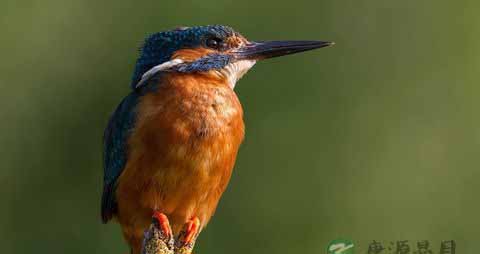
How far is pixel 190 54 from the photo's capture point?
7.03 meters

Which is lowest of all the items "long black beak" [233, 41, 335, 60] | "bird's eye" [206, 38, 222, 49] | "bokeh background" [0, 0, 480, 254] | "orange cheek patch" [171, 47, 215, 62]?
"bokeh background" [0, 0, 480, 254]

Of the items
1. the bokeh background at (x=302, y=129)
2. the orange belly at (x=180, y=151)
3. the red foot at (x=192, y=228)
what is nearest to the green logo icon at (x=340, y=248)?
the red foot at (x=192, y=228)

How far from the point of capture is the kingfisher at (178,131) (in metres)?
6.54

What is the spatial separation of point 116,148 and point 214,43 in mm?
814

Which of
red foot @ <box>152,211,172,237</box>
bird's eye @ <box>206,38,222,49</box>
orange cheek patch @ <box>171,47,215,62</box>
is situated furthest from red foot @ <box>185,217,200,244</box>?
bird's eye @ <box>206,38,222,49</box>

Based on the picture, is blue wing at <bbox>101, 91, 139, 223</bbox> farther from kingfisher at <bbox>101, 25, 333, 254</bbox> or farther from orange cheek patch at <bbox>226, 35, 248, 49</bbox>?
orange cheek patch at <bbox>226, 35, 248, 49</bbox>

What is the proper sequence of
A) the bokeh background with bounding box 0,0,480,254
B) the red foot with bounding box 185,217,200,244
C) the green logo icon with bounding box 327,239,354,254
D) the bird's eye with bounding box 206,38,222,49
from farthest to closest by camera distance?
the bokeh background with bounding box 0,0,480,254 < the bird's eye with bounding box 206,38,222,49 < the red foot with bounding box 185,217,200,244 < the green logo icon with bounding box 327,239,354,254

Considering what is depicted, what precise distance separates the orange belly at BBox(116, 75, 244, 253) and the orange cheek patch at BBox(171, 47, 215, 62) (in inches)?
7.2

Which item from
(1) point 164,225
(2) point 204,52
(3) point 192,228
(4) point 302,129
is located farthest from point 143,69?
(4) point 302,129

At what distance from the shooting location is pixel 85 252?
10156mm

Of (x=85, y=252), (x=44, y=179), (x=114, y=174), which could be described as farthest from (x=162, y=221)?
(x=44, y=179)

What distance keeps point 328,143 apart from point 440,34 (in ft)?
5.05

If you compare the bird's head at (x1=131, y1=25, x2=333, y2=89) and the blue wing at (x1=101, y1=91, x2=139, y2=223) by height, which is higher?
the bird's head at (x1=131, y1=25, x2=333, y2=89)

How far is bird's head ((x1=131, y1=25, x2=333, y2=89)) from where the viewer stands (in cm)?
697
